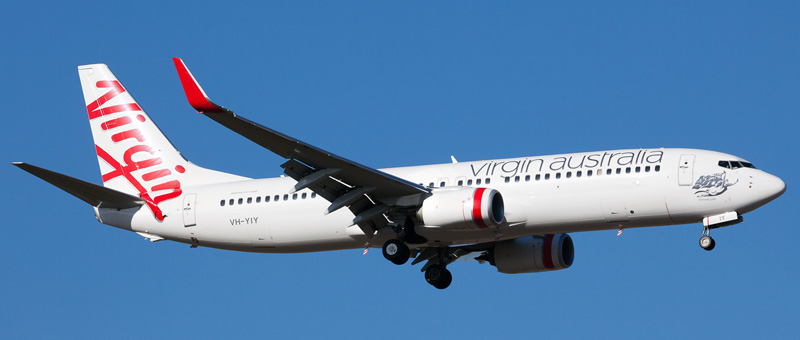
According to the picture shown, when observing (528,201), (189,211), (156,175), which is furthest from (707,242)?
(156,175)

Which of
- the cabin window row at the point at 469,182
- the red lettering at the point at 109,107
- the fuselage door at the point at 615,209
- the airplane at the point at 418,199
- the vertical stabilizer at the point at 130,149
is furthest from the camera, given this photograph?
the red lettering at the point at 109,107

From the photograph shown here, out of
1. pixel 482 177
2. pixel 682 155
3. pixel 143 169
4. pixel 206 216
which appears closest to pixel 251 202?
pixel 206 216

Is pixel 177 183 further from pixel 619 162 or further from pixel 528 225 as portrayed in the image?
pixel 619 162

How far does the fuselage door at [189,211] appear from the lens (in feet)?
148

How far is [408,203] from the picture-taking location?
135 feet

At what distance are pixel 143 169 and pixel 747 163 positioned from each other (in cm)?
2287

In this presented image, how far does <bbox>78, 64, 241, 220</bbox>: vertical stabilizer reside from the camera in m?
47.1

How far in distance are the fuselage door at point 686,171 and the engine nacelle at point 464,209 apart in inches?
232

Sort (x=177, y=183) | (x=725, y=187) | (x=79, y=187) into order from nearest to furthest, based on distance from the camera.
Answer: (x=725, y=187)
(x=79, y=187)
(x=177, y=183)

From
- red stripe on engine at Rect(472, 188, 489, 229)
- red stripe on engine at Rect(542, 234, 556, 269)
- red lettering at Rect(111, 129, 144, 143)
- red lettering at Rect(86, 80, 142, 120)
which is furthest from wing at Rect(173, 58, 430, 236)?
red lettering at Rect(86, 80, 142, 120)

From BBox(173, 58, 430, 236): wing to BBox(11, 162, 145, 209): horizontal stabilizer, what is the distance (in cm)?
824

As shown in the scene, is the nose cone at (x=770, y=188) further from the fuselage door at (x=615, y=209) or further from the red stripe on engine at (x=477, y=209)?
the red stripe on engine at (x=477, y=209)

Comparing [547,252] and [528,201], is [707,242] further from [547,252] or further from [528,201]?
[547,252]

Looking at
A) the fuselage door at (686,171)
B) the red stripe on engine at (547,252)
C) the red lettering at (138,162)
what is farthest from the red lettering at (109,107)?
the fuselage door at (686,171)
